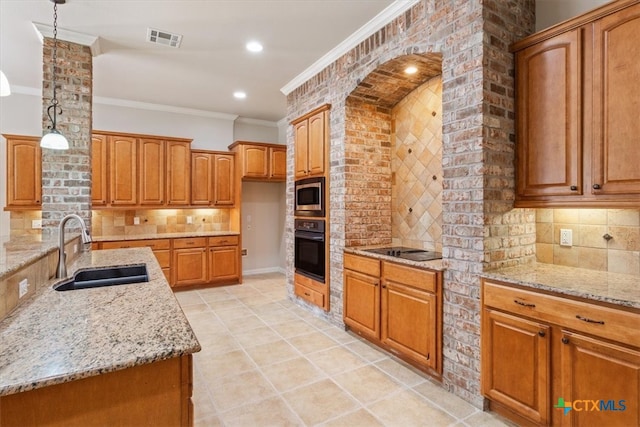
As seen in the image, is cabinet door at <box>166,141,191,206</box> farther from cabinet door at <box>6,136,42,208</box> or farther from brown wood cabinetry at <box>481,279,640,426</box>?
brown wood cabinetry at <box>481,279,640,426</box>

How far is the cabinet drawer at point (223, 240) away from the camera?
539 centimetres

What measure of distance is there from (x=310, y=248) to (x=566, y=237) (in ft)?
8.41

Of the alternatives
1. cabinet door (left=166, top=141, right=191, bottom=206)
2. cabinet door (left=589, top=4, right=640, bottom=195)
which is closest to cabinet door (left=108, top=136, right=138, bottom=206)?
cabinet door (left=166, top=141, right=191, bottom=206)

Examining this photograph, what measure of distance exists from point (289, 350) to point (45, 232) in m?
2.49

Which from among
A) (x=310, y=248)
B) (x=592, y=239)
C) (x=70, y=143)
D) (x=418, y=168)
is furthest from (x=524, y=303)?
(x=70, y=143)

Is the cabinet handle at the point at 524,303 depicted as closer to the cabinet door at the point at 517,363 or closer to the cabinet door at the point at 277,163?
the cabinet door at the point at 517,363

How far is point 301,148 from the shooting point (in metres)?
4.20

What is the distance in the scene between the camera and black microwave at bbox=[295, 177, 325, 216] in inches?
151

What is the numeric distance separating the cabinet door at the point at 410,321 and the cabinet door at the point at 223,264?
10.8 feet

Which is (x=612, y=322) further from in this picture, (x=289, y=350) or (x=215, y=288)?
(x=215, y=288)

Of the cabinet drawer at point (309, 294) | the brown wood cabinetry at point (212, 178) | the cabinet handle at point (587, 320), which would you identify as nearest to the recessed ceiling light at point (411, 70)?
the cabinet handle at point (587, 320)

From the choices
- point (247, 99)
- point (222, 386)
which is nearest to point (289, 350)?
point (222, 386)

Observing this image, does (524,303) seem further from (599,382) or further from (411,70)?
(411,70)

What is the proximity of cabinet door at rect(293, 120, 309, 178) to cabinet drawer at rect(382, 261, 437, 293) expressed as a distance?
5.75 feet
